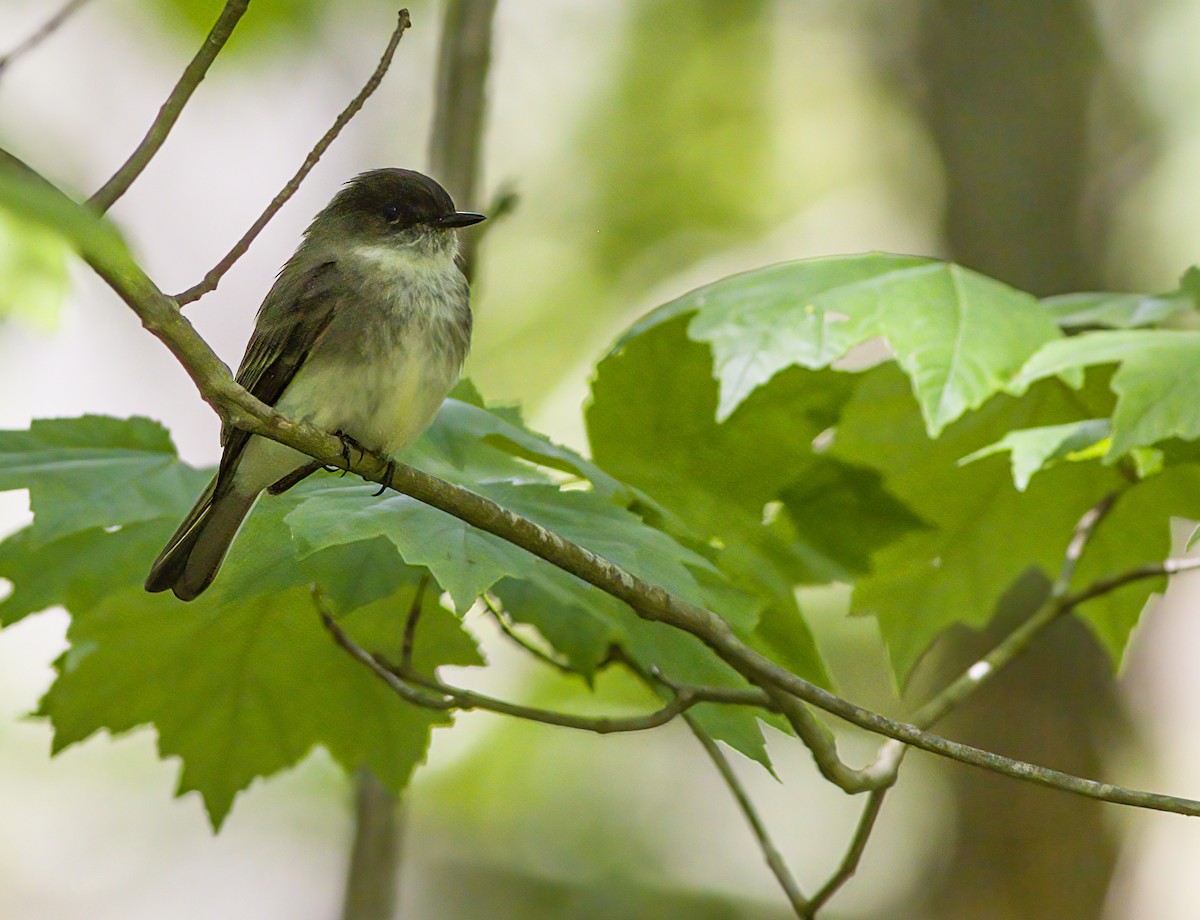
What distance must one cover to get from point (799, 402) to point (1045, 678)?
2.58 m

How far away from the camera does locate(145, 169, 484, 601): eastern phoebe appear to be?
2.29m

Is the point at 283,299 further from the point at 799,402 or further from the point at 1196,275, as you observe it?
the point at 1196,275

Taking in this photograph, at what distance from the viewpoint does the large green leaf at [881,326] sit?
1.92 meters

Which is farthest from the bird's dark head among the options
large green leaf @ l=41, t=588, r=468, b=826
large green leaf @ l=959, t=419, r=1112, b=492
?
large green leaf @ l=959, t=419, r=1112, b=492

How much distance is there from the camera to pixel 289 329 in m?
2.49

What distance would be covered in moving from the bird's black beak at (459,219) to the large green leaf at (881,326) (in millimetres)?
642

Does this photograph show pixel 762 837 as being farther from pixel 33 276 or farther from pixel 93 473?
pixel 33 276

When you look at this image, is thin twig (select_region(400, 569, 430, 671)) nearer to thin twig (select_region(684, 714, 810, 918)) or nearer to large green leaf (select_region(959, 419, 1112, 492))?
thin twig (select_region(684, 714, 810, 918))

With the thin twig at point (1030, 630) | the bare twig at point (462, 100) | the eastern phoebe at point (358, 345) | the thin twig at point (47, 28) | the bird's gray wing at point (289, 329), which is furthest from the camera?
the bare twig at point (462, 100)

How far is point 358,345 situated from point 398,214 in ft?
1.59

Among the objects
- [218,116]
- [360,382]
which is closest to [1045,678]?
[360,382]

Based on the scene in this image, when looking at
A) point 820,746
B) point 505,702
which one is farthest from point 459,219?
point 820,746

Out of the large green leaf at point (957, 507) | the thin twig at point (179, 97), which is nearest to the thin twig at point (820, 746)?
the large green leaf at point (957, 507)

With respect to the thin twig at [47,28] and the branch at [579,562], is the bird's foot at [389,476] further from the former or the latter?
the thin twig at [47,28]
